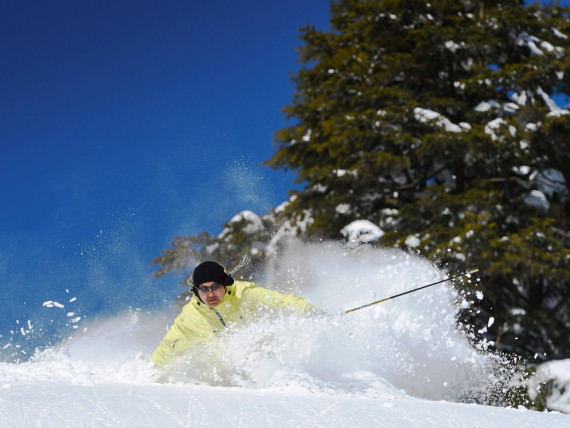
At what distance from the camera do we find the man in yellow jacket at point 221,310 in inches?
188

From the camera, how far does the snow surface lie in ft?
7.54

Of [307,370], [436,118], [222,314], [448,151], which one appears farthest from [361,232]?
[307,370]

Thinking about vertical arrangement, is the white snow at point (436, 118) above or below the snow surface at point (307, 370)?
above

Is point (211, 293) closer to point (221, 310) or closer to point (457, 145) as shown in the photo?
point (221, 310)

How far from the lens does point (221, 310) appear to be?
15.9 ft

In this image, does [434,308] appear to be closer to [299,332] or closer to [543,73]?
[299,332]

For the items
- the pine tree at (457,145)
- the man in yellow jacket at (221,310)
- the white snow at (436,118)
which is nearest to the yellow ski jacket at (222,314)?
the man in yellow jacket at (221,310)

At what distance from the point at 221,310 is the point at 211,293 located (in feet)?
0.76

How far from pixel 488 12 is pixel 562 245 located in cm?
514

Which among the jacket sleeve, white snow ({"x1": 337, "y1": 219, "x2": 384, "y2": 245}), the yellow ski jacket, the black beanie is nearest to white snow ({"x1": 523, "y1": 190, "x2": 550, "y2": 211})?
white snow ({"x1": 337, "y1": 219, "x2": 384, "y2": 245})

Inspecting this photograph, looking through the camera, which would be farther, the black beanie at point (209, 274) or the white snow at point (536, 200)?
the white snow at point (536, 200)

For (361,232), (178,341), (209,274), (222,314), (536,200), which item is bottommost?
(178,341)

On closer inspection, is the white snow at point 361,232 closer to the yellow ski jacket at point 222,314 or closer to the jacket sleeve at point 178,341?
the yellow ski jacket at point 222,314

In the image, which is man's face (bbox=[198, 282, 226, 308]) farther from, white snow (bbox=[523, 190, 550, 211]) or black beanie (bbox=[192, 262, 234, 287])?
white snow (bbox=[523, 190, 550, 211])
